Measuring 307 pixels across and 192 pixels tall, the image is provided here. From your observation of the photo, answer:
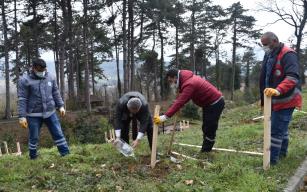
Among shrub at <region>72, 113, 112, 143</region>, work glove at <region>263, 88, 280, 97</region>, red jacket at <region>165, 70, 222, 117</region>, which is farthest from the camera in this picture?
shrub at <region>72, 113, 112, 143</region>

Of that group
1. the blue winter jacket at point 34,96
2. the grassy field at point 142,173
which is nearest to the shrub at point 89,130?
the grassy field at point 142,173

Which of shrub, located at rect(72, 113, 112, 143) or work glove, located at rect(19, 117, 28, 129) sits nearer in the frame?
work glove, located at rect(19, 117, 28, 129)

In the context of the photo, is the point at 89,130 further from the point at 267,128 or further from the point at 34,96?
the point at 267,128

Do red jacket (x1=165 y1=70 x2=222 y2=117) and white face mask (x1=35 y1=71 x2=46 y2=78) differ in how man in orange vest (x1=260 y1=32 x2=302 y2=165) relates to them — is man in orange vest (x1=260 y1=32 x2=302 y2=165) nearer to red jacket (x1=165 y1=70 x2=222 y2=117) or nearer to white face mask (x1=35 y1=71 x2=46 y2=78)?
red jacket (x1=165 y1=70 x2=222 y2=117)

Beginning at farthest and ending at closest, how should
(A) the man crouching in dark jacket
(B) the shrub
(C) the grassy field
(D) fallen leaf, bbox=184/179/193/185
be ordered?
1. (B) the shrub
2. (A) the man crouching in dark jacket
3. (D) fallen leaf, bbox=184/179/193/185
4. (C) the grassy field

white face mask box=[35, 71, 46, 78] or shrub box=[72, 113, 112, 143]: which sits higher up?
white face mask box=[35, 71, 46, 78]

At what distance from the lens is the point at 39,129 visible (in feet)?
23.7

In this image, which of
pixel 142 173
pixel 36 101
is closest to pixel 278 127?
pixel 142 173

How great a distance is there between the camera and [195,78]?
670 centimetres

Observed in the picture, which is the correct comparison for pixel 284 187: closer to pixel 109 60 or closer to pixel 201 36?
pixel 109 60

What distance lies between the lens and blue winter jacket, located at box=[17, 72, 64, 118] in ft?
22.6

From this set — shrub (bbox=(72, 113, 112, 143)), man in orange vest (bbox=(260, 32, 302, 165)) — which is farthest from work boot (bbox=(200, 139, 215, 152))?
shrub (bbox=(72, 113, 112, 143))

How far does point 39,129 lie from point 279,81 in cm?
443

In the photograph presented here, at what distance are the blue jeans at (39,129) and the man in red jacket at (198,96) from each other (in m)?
2.16
